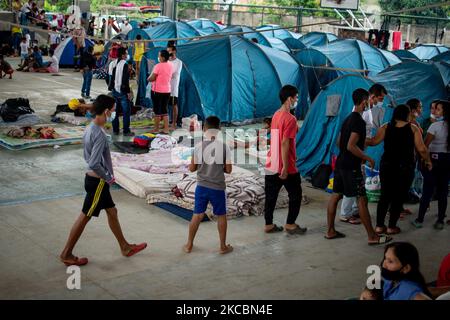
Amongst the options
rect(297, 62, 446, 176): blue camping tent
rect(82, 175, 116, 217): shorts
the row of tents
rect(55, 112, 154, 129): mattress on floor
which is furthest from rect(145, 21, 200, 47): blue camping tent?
rect(82, 175, 116, 217): shorts

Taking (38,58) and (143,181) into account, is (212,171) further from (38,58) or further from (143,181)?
(38,58)

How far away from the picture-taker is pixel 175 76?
13.2 m

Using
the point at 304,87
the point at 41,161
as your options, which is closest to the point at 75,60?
the point at 304,87

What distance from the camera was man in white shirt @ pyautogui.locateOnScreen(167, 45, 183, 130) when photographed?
1310cm

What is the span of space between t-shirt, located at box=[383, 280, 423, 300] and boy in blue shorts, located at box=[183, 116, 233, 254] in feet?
7.96

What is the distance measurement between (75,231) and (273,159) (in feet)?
8.01

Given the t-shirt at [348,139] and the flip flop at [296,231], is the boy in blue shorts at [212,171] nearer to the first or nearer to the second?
the flip flop at [296,231]

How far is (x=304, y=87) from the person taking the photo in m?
16.3

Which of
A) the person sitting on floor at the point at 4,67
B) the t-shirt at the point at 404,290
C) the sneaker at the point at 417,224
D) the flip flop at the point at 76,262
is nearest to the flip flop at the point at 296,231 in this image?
the sneaker at the point at 417,224

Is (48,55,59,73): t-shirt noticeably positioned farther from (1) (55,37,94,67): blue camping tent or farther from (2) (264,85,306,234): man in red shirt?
(2) (264,85,306,234): man in red shirt

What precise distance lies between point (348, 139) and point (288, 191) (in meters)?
0.95

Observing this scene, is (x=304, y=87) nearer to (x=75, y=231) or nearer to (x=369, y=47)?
(x=369, y=47)

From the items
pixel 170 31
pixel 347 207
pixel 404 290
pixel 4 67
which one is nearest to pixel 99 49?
pixel 170 31
